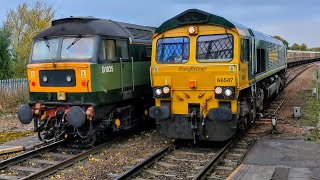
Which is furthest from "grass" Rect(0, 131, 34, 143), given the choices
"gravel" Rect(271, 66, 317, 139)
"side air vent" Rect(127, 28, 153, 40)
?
"gravel" Rect(271, 66, 317, 139)

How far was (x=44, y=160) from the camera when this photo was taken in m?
9.52

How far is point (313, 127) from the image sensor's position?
12.4 metres

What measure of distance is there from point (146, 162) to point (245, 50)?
4027mm

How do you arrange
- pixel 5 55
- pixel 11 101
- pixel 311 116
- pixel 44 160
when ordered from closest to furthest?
pixel 44 160
pixel 311 116
pixel 11 101
pixel 5 55

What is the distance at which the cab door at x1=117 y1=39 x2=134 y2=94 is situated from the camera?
438 inches

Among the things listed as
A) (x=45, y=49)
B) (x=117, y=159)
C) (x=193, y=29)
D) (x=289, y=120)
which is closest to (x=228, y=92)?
(x=193, y=29)

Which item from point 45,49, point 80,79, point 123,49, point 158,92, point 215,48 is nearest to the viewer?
→ point 80,79

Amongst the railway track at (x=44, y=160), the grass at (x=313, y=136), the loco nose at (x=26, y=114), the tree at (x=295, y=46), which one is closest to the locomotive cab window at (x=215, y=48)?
the grass at (x=313, y=136)

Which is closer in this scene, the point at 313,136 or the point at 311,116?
the point at 313,136

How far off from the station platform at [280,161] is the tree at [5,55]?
15442 mm

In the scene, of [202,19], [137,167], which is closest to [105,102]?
[137,167]

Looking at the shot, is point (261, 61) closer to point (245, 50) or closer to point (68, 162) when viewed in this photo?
point (245, 50)

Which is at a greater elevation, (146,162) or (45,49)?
(45,49)

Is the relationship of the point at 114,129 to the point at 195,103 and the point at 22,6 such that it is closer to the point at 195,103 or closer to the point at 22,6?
the point at 195,103
